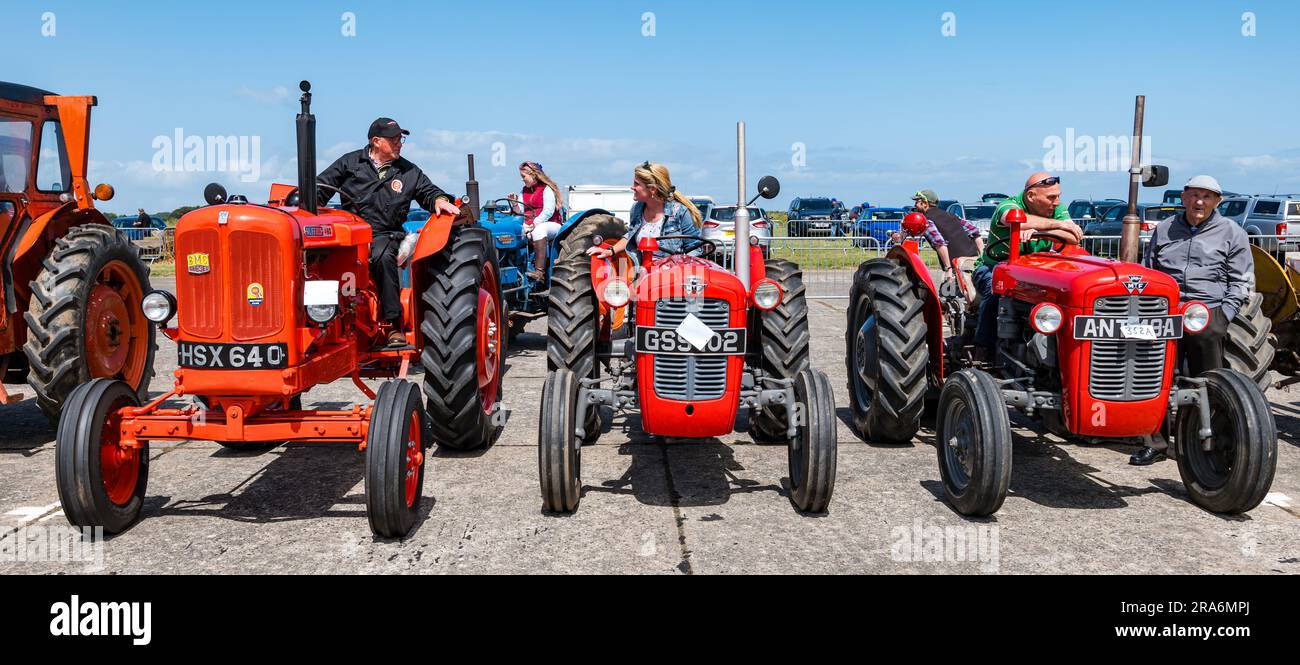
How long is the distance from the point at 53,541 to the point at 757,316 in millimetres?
3723

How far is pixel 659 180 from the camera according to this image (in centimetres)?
628

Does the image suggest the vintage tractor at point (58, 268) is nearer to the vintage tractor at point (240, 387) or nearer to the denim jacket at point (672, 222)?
the vintage tractor at point (240, 387)

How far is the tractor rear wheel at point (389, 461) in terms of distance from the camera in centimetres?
411

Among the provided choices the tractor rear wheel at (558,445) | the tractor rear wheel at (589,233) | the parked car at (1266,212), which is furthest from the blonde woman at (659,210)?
the parked car at (1266,212)

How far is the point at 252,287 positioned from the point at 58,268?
2.34 meters

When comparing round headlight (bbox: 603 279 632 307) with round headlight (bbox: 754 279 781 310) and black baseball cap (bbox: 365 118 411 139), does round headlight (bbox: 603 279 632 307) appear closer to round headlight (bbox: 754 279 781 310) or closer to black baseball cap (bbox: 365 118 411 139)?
round headlight (bbox: 754 279 781 310)

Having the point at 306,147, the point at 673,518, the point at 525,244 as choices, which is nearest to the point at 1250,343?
the point at 673,518

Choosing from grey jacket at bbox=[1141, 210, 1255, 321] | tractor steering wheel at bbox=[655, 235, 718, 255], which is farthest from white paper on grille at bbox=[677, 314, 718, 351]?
grey jacket at bbox=[1141, 210, 1255, 321]

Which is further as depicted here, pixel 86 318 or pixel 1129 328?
pixel 86 318

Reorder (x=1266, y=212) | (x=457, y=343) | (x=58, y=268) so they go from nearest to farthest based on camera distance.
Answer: (x=457, y=343) < (x=58, y=268) < (x=1266, y=212)

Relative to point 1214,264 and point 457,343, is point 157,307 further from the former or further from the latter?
point 1214,264

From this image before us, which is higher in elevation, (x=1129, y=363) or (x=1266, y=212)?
(x=1266, y=212)

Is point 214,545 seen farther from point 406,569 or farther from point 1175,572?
point 1175,572

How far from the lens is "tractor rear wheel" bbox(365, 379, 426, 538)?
13.5 ft
